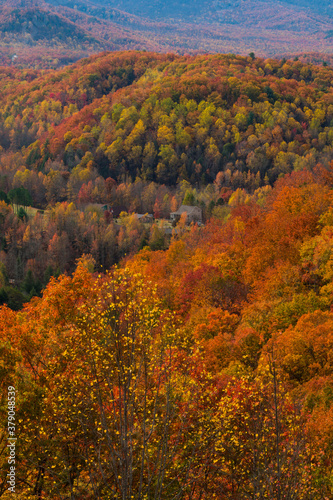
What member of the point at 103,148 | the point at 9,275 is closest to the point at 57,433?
the point at 9,275

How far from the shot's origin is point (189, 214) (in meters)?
111

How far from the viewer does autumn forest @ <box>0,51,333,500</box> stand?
1200 cm

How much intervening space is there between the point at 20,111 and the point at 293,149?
403 ft

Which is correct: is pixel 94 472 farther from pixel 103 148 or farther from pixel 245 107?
pixel 245 107

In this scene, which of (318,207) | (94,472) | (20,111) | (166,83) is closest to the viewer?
(94,472)

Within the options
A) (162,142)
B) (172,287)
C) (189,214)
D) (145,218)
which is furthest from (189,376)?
(162,142)

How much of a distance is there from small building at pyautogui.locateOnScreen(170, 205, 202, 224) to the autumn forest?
0.70m

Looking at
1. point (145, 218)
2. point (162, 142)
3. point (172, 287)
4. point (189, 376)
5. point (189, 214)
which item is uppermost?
point (189, 376)

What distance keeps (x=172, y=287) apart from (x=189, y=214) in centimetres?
6568

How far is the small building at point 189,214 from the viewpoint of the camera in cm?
10997

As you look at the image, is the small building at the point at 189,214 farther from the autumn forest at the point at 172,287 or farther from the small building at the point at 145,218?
the small building at the point at 145,218

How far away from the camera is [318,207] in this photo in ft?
146

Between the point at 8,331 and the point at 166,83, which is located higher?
the point at 166,83

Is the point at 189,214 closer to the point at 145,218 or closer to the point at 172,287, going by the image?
the point at 145,218
